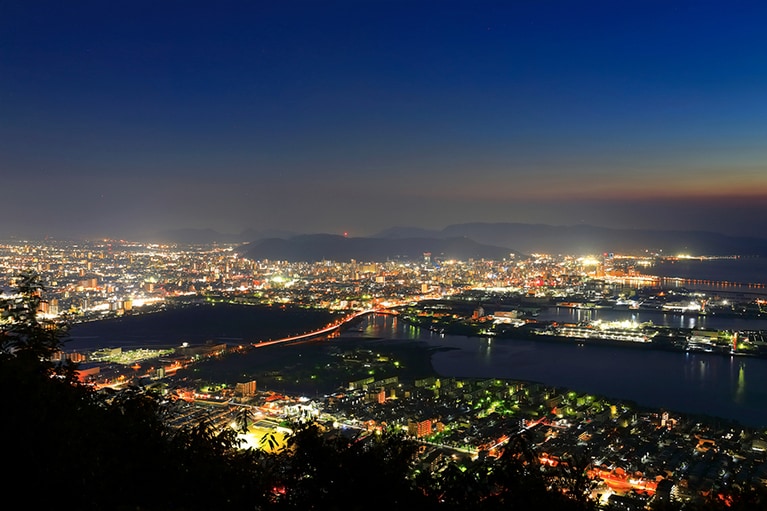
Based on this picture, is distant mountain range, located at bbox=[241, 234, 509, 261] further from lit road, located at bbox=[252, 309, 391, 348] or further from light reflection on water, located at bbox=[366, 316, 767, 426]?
light reflection on water, located at bbox=[366, 316, 767, 426]

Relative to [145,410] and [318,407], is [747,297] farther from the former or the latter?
[145,410]

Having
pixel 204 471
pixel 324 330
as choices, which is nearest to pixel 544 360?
pixel 324 330

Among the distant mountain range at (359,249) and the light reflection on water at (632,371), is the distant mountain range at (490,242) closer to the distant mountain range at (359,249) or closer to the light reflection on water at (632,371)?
the distant mountain range at (359,249)

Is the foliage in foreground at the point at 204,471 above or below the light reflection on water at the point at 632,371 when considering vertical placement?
above

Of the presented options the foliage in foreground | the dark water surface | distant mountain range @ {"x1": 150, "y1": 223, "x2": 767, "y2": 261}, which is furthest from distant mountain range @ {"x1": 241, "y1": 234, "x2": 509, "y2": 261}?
the foliage in foreground

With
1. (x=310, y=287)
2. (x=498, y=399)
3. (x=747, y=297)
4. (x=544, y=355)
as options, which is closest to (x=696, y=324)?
(x=544, y=355)

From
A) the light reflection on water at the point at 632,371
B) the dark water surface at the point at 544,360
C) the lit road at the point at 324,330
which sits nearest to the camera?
the light reflection on water at the point at 632,371

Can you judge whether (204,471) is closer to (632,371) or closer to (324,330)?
(632,371)

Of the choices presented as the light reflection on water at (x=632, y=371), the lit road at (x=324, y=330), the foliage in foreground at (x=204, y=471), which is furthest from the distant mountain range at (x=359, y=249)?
the foliage in foreground at (x=204, y=471)
